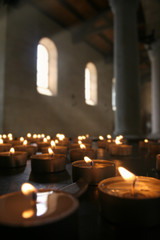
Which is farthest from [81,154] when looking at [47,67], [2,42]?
[47,67]

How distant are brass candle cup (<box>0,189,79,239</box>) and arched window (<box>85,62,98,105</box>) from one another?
13.9m

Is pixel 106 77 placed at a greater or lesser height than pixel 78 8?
lesser

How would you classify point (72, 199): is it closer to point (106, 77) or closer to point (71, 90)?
point (71, 90)

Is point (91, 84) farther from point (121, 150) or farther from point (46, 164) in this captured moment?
point (46, 164)

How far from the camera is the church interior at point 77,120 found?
0.61 metres

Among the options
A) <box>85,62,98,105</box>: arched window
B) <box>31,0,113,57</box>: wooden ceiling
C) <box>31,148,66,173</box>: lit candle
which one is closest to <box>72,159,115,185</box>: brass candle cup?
<box>31,148,66,173</box>: lit candle

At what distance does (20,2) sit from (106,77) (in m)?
8.66

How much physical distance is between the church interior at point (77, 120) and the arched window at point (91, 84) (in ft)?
0.24

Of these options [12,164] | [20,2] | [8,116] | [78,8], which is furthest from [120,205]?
[78,8]

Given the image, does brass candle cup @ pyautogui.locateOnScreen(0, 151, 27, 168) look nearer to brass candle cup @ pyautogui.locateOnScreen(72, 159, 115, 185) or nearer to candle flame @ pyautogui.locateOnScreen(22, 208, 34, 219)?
brass candle cup @ pyautogui.locateOnScreen(72, 159, 115, 185)

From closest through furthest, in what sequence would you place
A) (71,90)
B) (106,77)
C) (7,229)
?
(7,229)
(71,90)
(106,77)

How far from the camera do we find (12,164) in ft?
5.03

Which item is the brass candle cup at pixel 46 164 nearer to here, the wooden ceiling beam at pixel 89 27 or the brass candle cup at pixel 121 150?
the brass candle cup at pixel 121 150

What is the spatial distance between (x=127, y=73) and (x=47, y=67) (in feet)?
19.7
